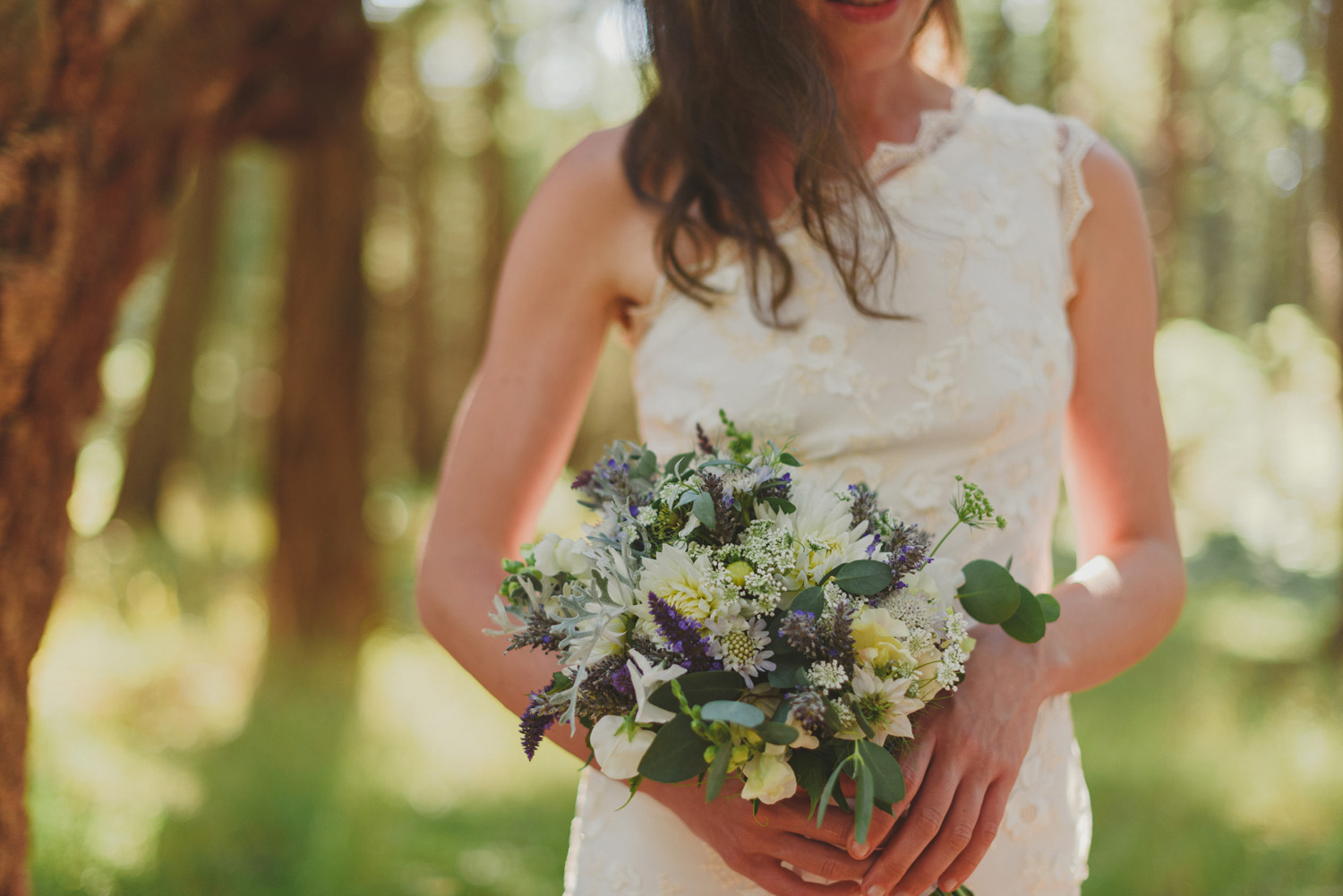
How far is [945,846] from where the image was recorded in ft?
4.73

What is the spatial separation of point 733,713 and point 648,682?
0.38 feet

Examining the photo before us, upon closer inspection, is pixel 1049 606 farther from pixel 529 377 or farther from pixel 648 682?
pixel 529 377

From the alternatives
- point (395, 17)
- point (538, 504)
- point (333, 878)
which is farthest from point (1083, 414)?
point (395, 17)

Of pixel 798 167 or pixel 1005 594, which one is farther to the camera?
pixel 798 167

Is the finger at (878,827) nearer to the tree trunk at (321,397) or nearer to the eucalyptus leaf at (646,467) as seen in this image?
the eucalyptus leaf at (646,467)

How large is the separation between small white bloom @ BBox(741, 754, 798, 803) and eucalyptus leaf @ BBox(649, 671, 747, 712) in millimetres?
86

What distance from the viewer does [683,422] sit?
1834 millimetres

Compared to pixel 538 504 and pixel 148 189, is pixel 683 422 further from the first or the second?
pixel 148 189

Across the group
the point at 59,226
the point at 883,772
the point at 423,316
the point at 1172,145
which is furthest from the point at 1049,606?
the point at 423,316

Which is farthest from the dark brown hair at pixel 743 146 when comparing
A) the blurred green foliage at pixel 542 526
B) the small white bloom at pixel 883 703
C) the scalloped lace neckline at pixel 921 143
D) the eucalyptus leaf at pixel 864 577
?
the small white bloom at pixel 883 703

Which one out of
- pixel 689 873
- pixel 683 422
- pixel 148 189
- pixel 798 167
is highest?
pixel 148 189

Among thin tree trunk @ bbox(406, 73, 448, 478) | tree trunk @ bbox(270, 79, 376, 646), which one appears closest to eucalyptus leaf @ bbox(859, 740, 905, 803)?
tree trunk @ bbox(270, 79, 376, 646)

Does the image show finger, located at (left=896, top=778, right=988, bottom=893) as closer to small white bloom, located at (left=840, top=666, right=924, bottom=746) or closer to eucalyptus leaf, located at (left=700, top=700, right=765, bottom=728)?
small white bloom, located at (left=840, top=666, right=924, bottom=746)

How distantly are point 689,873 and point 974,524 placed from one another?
32.2 inches
